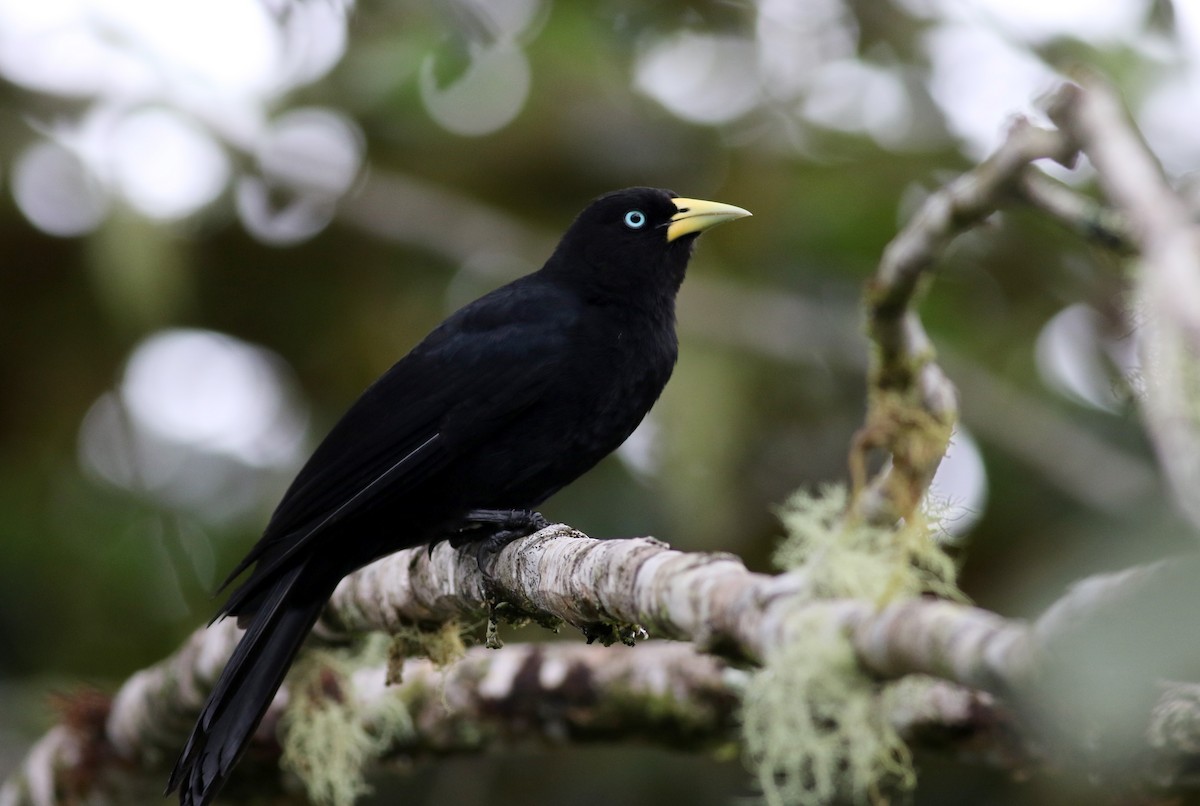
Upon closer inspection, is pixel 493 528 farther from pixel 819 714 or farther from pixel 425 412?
pixel 819 714

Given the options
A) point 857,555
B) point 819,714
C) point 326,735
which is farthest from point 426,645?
point 857,555

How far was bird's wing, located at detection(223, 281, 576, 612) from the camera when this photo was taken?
3.13 metres

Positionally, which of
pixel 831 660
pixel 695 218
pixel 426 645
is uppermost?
pixel 695 218

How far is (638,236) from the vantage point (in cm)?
385

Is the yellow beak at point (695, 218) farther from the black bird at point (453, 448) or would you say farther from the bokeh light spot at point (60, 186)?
the bokeh light spot at point (60, 186)

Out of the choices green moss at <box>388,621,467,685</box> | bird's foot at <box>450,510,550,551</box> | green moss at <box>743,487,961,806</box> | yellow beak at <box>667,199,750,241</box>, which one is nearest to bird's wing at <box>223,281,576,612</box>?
bird's foot at <box>450,510,550,551</box>

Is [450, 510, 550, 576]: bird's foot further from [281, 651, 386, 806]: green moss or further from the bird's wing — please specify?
[281, 651, 386, 806]: green moss

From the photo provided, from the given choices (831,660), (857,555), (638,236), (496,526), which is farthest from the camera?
(638,236)

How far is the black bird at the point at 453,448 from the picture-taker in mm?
3006

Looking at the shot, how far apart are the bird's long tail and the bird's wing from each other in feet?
0.27

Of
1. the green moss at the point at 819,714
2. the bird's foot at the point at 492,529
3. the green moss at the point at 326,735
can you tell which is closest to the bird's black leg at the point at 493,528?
the bird's foot at the point at 492,529

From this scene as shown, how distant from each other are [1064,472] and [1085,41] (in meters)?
1.59

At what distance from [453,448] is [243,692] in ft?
2.48

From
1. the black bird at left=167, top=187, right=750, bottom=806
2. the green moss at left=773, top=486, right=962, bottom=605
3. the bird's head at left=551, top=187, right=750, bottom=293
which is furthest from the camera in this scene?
the bird's head at left=551, top=187, right=750, bottom=293
